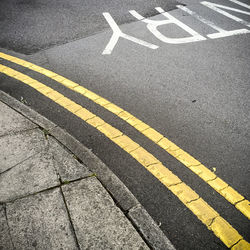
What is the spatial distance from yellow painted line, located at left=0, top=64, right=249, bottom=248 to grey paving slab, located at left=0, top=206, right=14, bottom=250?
1.37 m

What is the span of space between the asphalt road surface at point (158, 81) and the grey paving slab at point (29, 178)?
21.9 inches

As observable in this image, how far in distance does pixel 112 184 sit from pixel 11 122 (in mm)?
1518

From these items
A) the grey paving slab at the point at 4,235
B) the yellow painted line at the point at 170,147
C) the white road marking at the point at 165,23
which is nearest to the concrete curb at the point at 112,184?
the yellow painted line at the point at 170,147

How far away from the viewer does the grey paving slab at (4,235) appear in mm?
1858

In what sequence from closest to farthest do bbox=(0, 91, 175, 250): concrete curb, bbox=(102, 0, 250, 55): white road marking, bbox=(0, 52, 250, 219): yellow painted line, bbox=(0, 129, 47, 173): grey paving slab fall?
1. bbox=(0, 91, 175, 250): concrete curb
2. bbox=(0, 52, 250, 219): yellow painted line
3. bbox=(0, 129, 47, 173): grey paving slab
4. bbox=(102, 0, 250, 55): white road marking

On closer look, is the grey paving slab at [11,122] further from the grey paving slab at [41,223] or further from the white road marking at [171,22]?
the white road marking at [171,22]

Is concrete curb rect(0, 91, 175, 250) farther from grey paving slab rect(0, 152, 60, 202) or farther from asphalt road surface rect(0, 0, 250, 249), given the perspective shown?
grey paving slab rect(0, 152, 60, 202)

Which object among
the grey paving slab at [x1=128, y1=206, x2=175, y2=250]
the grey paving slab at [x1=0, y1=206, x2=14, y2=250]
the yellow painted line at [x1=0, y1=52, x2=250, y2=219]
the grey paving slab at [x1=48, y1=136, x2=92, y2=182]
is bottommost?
the grey paving slab at [x1=0, y1=206, x2=14, y2=250]

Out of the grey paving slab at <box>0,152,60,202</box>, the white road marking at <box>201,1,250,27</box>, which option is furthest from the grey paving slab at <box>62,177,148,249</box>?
the white road marking at <box>201,1,250,27</box>

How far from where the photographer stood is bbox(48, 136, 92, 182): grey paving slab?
2.38m

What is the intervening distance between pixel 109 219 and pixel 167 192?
661mm

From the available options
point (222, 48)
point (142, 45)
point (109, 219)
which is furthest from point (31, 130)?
point (222, 48)

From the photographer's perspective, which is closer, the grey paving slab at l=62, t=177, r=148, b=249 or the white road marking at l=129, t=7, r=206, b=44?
the grey paving slab at l=62, t=177, r=148, b=249

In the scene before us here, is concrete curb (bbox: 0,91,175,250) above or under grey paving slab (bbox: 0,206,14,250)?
above
